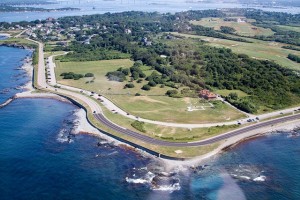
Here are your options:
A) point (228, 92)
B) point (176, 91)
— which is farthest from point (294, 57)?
point (176, 91)

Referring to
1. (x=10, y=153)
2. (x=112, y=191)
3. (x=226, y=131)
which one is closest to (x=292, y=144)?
(x=226, y=131)

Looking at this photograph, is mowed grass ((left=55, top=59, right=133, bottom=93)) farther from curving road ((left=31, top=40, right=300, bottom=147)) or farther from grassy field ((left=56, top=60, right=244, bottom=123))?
curving road ((left=31, top=40, right=300, bottom=147))

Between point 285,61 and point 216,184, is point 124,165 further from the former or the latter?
point 285,61

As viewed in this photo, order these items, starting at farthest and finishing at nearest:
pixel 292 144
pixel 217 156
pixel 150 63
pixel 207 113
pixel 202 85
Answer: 1. pixel 150 63
2. pixel 202 85
3. pixel 207 113
4. pixel 292 144
5. pixel 217 156

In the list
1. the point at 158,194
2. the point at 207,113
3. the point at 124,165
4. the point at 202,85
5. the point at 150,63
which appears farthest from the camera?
the point at 150,63

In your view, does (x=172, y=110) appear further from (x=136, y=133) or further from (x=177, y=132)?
(x=136, y=133)

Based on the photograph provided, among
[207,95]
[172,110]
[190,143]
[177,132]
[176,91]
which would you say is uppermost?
[176,91]

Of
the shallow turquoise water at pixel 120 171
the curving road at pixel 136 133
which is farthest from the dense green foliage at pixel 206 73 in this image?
the shallow turquoise water at pixel 120 171
